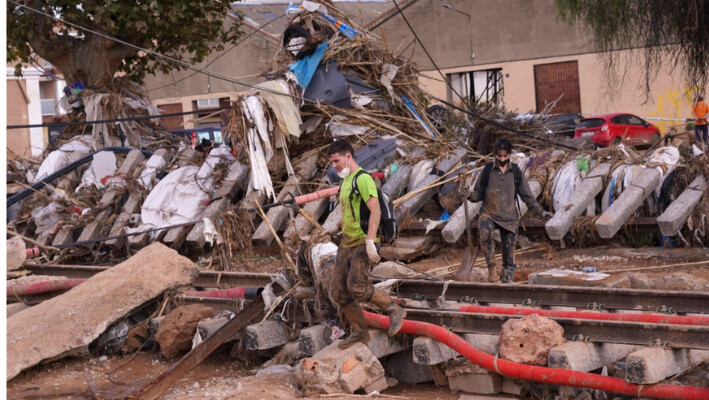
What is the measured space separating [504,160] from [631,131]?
2232cm

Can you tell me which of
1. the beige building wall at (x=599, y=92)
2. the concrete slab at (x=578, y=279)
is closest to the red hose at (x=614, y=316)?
the concrete slab at (x=578, y=279)

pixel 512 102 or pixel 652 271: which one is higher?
pixel 512 102

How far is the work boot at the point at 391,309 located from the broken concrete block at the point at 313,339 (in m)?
0.58

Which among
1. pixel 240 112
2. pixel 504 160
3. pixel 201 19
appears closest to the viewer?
pixel 504 160

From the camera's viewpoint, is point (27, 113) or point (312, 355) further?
point (27, 113)

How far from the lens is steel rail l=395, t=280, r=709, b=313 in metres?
7.18

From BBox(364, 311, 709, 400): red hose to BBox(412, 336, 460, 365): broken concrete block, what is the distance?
7cm

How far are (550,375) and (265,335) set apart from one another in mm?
2742

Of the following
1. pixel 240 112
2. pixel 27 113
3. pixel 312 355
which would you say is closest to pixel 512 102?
pixel 27 113

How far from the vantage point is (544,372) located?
5910mm

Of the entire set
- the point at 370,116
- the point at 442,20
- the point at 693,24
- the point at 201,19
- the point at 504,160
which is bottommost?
the point at 504,160

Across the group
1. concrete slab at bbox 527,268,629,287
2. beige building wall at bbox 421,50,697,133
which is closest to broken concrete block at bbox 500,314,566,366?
concrete slab at bbox 527,268,629,287

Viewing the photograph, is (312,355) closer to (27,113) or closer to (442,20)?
(442,20)

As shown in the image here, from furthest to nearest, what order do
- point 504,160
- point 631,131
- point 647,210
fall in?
point 631,131
point 647,210
point 504,160
